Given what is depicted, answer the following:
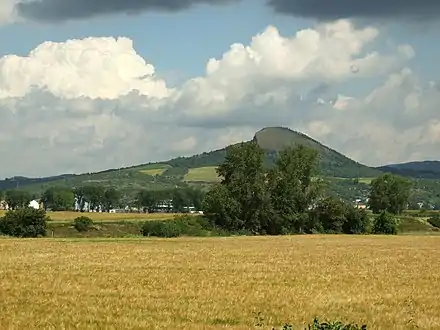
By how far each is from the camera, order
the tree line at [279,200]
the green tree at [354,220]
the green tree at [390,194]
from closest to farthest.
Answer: the tree line at [279,200]
the green tree at [354,220]
the green tree at [390,194]

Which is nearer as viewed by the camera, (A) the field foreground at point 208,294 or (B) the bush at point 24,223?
(A) the field foreground at point 208,294

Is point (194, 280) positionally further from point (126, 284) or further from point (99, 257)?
point (99, 257)

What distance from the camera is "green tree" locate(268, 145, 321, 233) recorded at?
123875 mm

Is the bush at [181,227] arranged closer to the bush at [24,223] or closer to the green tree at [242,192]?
the green tree at [242,192]

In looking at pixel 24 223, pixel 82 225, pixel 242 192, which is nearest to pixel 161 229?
pixel 82 225

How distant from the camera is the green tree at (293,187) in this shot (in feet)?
406

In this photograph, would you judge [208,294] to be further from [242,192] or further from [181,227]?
[242,192]

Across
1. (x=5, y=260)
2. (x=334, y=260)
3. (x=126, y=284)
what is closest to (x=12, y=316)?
(x=126, y=284)

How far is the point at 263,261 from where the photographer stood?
47469 millimetres

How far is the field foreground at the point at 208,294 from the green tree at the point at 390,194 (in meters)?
138

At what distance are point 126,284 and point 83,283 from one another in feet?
5.83

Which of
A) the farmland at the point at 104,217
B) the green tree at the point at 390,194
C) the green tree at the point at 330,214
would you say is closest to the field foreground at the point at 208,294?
→ the green tree at the point at 330,214

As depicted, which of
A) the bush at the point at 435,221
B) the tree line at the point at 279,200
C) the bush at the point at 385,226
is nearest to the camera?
the tree line at the point at 279,200

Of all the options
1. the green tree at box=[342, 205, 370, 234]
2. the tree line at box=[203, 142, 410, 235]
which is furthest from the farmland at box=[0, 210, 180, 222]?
the green tree at box=[342, 205, 370, 234]
